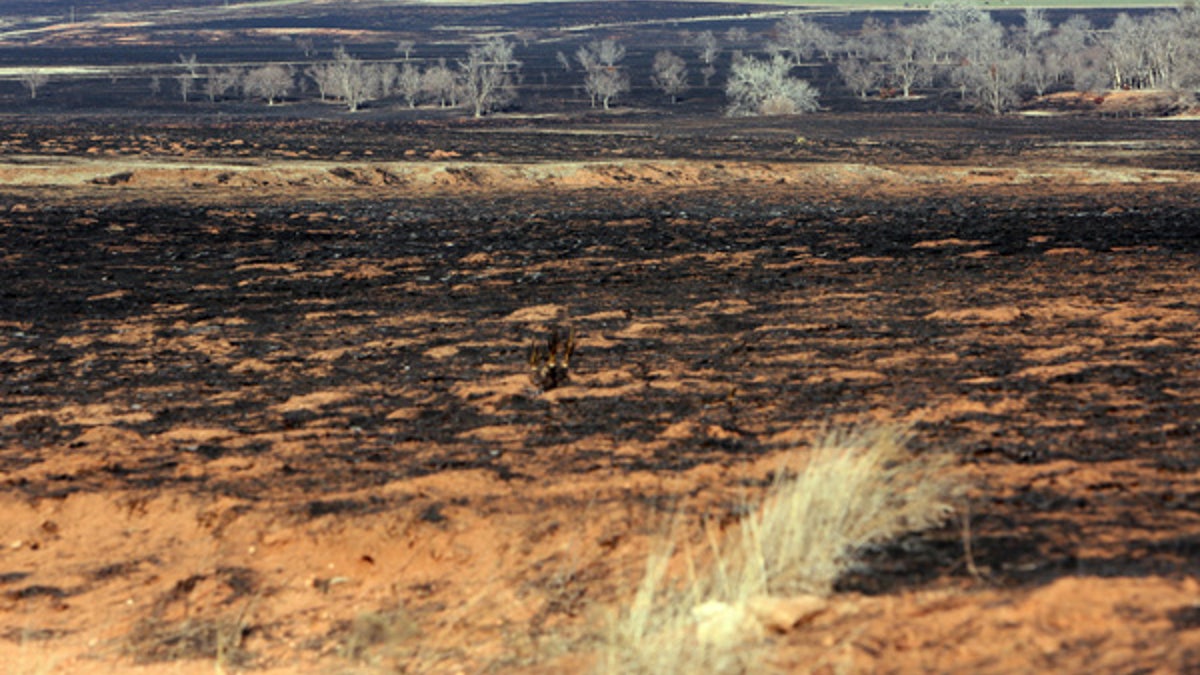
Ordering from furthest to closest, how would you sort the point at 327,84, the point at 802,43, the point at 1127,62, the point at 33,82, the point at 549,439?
the point at 802,43 < the point at 33,82 < the point at 327,84 < the point at 1127,62 < the point at 549,439

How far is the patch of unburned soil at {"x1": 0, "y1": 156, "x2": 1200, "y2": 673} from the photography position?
638cm

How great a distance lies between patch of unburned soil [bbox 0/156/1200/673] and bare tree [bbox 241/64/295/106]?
5154cm

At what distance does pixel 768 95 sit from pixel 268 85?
25.2m

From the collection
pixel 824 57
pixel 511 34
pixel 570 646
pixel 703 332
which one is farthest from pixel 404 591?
pixel 511 34

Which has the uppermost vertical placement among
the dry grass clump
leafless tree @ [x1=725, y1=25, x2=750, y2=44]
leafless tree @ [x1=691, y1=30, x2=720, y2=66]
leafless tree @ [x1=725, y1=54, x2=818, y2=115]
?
leafless tree @ [x1=725, y1=25, x2=750, y2=44]

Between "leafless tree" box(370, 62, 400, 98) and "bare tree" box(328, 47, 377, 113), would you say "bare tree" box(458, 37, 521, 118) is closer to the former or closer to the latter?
"leafless tree" box(370, 62, 400, 98)

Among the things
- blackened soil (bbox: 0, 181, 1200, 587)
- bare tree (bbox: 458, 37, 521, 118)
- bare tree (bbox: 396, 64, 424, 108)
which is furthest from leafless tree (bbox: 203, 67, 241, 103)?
blackened soil (bbox: 0, 181, 1200, 587)

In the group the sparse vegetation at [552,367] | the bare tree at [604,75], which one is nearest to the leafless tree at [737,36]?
the bare tree at [604,75]

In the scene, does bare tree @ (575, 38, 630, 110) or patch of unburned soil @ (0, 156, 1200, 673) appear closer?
patch of unburned soil @ (0, 156, 1200, 673)

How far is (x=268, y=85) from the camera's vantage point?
68.4 meters

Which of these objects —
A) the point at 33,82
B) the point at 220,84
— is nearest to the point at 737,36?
the point at 220,84

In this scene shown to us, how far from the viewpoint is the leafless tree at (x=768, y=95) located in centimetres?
5753

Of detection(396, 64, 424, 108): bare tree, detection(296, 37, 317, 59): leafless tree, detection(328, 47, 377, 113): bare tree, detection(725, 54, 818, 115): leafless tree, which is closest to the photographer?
detection(725, 54, 818, 115): leafless tree

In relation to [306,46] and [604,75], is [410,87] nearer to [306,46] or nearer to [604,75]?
[604,75]
